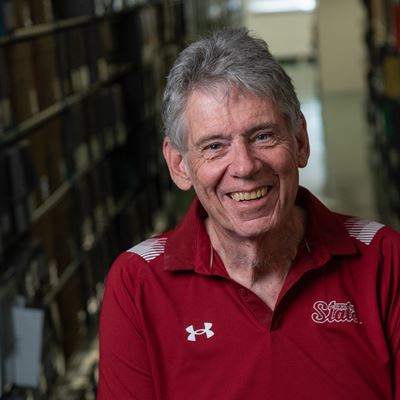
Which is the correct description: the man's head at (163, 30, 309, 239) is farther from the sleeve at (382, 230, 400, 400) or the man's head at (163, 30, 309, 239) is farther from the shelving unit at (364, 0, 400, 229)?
the shelving unit at (364, 0, 400, 229)

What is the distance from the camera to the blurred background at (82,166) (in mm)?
4207

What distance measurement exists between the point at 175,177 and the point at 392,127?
18.0 feet

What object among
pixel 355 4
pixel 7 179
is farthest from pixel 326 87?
pixel 7 179

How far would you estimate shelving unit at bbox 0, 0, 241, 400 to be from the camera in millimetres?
4168

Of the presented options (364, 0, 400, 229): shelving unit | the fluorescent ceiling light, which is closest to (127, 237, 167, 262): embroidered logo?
(364, 0, 400, 229): shelving unit

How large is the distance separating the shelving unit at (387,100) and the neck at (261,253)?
476cm

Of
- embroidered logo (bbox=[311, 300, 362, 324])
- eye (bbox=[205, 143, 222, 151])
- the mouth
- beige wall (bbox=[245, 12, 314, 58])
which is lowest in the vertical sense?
beige wall (bbox=[245, 12, 314, 58])

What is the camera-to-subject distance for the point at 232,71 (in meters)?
1.79

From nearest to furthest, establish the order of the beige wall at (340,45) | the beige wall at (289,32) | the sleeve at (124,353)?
the sleeve at (124,353), the beige wall at (340,45), the beige wall at (289,32)

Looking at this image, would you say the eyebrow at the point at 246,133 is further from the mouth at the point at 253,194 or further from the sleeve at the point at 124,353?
the sleeve at the point at 124,353

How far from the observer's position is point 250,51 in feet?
5.88

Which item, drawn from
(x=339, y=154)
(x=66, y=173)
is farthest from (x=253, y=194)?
(x=339, y=154)

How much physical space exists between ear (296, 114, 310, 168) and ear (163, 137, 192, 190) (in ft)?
0.69

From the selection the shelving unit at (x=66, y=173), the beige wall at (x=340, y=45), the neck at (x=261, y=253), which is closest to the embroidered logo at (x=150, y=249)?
the neck at (x=261, y=253)
